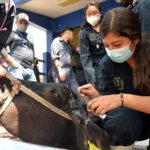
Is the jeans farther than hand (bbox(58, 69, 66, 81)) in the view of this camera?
No

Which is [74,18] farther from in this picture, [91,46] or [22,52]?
[91,46]

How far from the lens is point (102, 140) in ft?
4.17

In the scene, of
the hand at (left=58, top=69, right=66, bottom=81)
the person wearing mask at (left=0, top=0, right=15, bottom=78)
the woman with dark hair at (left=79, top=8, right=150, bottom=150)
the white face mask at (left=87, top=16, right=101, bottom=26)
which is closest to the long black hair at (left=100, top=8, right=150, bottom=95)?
the woman with dark hair at (left=79, top=8, right=150, bottom=150)

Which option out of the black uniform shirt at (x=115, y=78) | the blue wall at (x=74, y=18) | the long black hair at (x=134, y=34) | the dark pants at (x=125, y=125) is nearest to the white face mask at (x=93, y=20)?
the black uniform shirt at (x=115, y=78)

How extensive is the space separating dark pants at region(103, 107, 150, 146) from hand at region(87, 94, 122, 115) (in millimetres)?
223

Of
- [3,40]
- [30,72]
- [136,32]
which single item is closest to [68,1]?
[30,72]

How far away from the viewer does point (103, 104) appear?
3.93ft

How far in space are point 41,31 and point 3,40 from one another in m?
4.45

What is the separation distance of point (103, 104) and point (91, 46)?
4.31ft

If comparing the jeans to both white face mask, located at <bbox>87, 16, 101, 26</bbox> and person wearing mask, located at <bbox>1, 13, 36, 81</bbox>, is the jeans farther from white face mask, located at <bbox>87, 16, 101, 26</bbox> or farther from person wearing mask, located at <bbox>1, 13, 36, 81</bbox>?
white face mask, located at <bbox>87, 16, 101, 26</bbox>

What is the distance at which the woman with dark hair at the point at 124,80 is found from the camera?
1227mm

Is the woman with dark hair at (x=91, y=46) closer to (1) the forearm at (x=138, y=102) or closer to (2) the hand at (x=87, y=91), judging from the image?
(2) the hand at (x=87, y=91)

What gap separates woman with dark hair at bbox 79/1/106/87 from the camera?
2.34m

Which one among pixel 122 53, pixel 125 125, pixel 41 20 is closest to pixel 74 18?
pixel 41 20
